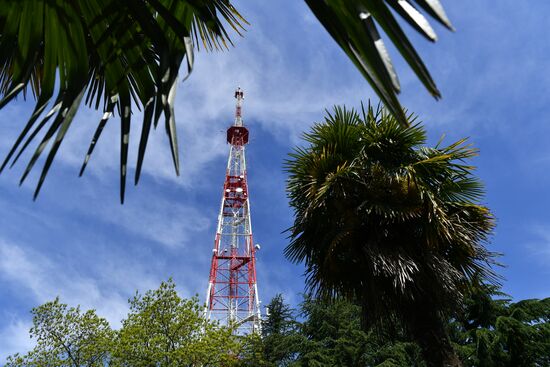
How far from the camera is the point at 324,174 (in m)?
6.36

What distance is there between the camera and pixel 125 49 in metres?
1.61

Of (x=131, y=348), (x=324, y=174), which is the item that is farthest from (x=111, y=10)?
(x=131, y=348)

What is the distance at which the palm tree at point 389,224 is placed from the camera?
18.1 ft

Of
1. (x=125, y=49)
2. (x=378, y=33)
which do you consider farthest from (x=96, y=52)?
(x=378, y=33)

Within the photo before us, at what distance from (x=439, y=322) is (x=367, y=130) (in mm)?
2637

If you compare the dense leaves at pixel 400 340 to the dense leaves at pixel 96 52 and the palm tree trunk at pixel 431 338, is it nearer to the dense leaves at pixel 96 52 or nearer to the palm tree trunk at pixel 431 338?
the palm tree trunk at pixel 431 338

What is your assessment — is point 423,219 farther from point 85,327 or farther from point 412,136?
point 85,327

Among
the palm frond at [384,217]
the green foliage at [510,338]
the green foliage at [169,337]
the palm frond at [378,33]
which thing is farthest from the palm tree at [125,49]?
the green foliage at [169,337]

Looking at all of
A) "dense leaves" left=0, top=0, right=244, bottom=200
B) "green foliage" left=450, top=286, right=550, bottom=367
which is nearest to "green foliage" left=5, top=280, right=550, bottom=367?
"green foliage" left=450, top=286, right=550, bottom=367

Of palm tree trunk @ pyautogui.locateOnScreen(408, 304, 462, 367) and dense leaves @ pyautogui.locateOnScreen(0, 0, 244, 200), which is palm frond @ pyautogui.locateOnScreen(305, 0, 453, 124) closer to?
dense leaves @ pyautogui.locateOnScreen(0, 0, 244, 200)

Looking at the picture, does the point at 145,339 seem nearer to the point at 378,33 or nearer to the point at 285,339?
the point at 285,339

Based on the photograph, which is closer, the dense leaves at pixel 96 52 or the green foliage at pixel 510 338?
the dense leaves at pixel 96 52

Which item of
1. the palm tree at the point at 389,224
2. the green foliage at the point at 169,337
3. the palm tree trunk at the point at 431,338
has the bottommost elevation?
the palm tree trunk at the point at 431,338

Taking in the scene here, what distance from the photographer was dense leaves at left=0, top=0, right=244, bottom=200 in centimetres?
132
